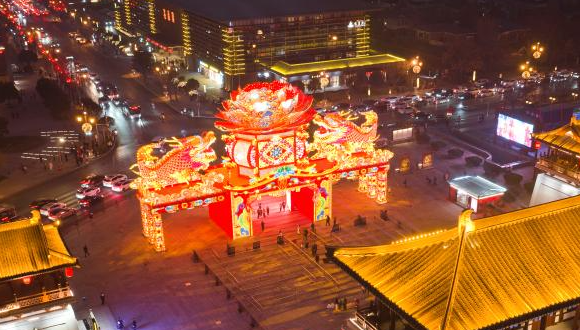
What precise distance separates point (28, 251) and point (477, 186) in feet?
121

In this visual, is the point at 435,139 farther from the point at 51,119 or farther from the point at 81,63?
the point at 81,63

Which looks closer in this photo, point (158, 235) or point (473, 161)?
point (158, 235)

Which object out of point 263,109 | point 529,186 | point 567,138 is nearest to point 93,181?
point 263,109

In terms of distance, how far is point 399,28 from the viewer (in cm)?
12738

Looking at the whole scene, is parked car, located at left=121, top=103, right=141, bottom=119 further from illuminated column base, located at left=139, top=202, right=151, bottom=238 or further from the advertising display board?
the advertising display board

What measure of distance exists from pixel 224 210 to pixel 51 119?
44.3 meters

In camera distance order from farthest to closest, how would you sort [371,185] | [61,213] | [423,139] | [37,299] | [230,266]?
[423,139]
[371,185]
[61,213]
[230,266]
[37,299]

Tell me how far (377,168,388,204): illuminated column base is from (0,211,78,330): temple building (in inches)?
1140

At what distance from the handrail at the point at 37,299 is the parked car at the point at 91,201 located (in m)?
23.6

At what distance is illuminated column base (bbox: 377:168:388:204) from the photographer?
182 feet

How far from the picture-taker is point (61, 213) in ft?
182

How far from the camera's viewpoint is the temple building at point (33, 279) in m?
33.3

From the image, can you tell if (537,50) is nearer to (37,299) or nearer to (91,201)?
(91,201)

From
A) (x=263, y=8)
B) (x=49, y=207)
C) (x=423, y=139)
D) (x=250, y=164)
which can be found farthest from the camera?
(x=263, y=8)
